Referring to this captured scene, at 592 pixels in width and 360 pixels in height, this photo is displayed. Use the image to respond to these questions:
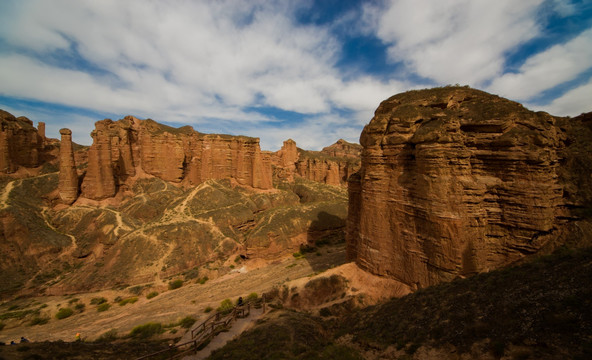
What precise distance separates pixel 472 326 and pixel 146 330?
21.8 meters

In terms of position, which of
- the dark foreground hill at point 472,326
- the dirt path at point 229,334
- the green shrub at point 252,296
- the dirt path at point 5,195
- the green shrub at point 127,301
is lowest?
the green shrub at point 127,301

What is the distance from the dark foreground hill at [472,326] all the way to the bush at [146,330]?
345 inches

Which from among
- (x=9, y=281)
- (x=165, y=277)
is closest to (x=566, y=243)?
(x=165, y=277)

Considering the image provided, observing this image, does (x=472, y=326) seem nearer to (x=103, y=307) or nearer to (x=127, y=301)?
(x=127, y=301)

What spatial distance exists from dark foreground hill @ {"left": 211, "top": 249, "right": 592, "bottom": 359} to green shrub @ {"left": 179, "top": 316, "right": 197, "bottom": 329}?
7.16 m

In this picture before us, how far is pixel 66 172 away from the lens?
37.4m

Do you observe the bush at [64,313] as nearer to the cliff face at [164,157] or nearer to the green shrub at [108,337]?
the green shrub at [108,337]

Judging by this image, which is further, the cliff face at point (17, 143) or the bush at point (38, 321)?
the cliff face at point (17, 143)

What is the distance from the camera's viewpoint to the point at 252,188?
53.6 meters

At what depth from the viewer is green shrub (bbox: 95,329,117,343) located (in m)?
16.8

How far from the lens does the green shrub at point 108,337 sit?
16750 millimetres

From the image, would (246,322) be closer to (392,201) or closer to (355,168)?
(392,201)

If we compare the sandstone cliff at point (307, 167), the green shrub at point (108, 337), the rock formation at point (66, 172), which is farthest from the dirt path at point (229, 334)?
the sandstone cliff at point (307, 167)

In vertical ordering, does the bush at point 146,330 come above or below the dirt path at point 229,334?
below
